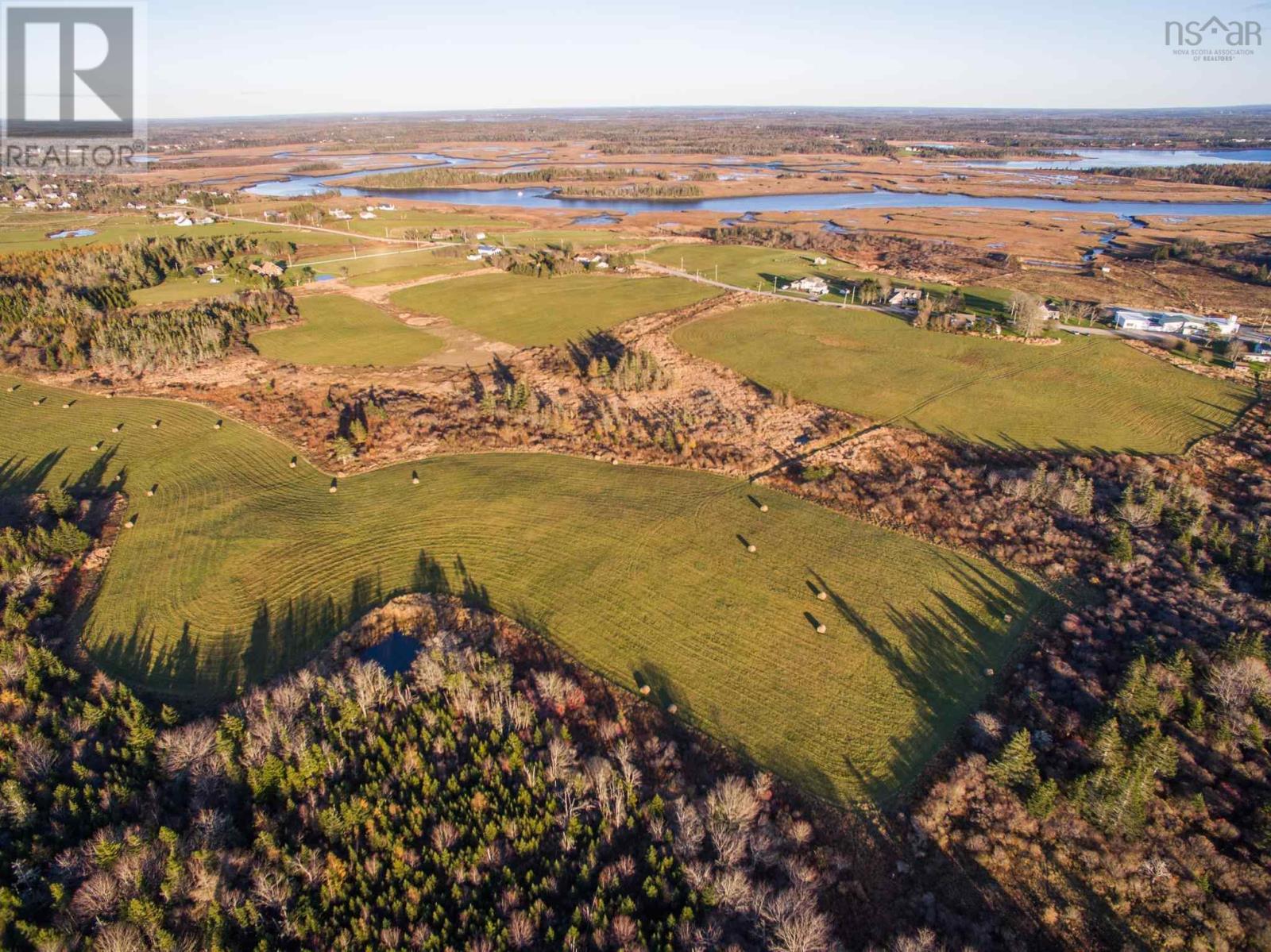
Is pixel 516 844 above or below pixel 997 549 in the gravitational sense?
below

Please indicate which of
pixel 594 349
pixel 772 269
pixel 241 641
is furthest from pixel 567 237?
pixel 241 641

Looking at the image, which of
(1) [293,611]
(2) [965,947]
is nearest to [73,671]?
(1) [293,611]

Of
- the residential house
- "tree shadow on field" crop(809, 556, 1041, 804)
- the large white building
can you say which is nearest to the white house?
the large white building

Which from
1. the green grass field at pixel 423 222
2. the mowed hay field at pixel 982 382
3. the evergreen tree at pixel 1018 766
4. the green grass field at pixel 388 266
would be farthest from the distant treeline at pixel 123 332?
the evergreen tree at pixel 1018 766

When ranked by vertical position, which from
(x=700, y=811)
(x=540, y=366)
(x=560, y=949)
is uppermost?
(x=540, y=366)

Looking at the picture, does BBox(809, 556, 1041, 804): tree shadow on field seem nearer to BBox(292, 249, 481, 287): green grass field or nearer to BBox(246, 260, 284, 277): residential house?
BBox(292, 249, 481, 287): green grass field

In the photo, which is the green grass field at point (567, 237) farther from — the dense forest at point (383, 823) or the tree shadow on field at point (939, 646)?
the dense forest at point (383, 823)

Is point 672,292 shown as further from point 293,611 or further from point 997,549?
point 293,611

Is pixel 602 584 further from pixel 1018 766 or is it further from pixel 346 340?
pixel 346 340
